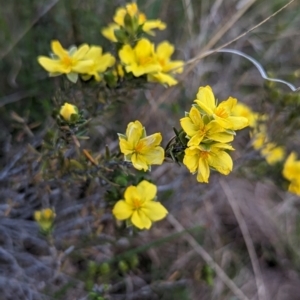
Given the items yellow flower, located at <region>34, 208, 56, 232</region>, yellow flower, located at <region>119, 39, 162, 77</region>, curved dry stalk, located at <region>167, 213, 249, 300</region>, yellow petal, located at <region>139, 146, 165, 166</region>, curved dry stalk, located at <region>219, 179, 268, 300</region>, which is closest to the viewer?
yellow petal, located at <region>139, 146, 165, 166</region>

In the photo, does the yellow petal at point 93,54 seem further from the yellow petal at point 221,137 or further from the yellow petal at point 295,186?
the yellow petal at point 295,186

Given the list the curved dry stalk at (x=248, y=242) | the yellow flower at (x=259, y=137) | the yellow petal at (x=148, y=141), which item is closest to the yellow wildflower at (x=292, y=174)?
the yellow flower at (x=259, y=137)

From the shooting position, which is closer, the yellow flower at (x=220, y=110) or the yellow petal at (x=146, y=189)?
the yellow flower at (x=220, y=110)

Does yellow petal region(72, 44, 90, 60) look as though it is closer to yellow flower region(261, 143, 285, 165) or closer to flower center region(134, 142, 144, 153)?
flower center region(134, 142, 144, 153)

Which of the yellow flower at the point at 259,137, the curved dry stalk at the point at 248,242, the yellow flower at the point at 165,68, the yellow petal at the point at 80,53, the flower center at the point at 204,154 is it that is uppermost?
the yellow petal at the point at 80,53

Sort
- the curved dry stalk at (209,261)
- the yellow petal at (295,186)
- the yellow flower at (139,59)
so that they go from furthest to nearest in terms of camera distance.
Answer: the curved dry stalk at (209,261), the yellow petal at (295,186), the yellow flower at (139,59)

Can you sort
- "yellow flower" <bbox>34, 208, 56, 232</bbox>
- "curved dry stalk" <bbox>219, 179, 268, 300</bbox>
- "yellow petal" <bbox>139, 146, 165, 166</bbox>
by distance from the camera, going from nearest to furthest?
"yellow petal" <bbox>139, 146, 165, 166</bbox>
"yellow flower" <bbox>34, 208, 56, 232</bbox>
"curved dry stalk" <bbox>219, 179, 268, 300</bbox>

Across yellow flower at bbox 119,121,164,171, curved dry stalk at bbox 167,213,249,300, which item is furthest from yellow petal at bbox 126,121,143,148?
curved dry stalk at bbox 167,213,249,300
